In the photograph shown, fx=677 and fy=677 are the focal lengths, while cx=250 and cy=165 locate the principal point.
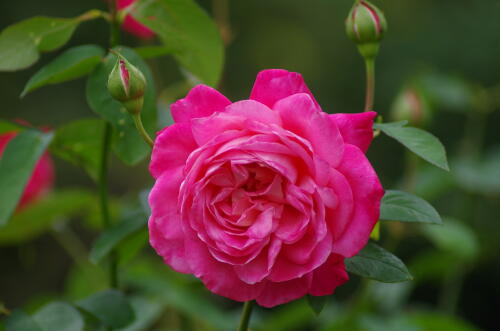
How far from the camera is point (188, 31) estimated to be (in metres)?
0.68

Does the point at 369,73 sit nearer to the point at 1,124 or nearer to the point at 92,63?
the point at 92,63

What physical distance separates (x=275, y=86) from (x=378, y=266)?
6.0 inches

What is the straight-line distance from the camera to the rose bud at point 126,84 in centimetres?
51

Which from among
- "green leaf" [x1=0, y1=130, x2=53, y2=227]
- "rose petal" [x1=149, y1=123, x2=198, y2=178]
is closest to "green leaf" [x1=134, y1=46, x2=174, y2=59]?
"green leaf" [x1=0, y1=130, x2=53, y2=227]

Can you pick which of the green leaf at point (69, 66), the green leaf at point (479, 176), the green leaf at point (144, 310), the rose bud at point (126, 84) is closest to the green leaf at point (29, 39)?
the green leaf at point (69, 66)

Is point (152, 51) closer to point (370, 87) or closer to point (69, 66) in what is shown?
point (69, 66)

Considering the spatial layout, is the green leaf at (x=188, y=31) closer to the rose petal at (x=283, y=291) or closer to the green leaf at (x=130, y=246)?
the green leaf at (x=130, y=246)

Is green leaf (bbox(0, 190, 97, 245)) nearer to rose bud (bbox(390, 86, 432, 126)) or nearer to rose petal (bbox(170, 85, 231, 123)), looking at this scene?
rose bud (bbox(390, 86, 432, 126))

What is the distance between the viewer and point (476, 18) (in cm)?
224

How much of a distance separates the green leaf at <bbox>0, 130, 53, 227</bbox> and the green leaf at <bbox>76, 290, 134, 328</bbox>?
11 centimetres

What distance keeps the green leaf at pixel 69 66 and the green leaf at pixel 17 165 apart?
0.05m

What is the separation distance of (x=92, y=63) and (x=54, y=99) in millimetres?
2447

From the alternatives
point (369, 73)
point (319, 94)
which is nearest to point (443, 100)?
point (369, 73)

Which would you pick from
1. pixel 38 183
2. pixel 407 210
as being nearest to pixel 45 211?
pixel 38 183
